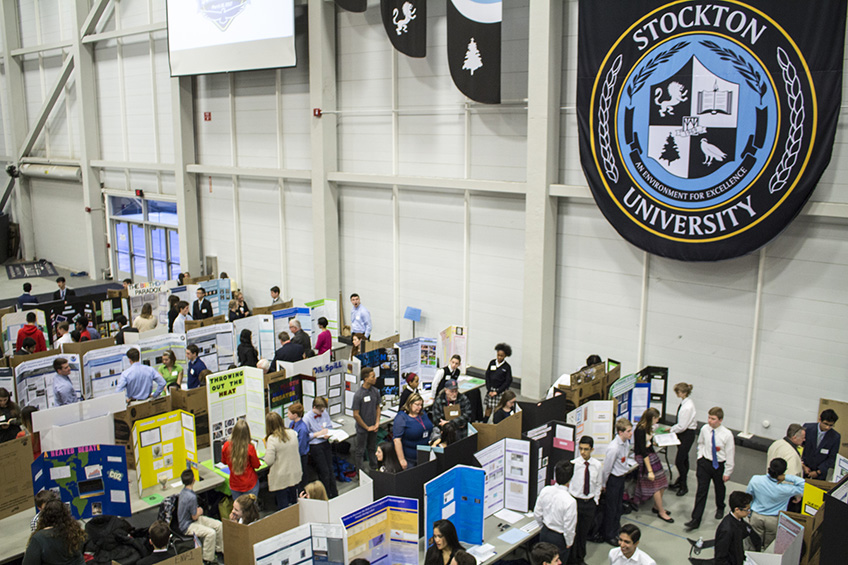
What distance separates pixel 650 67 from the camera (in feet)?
29.6

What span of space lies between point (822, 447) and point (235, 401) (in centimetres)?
634

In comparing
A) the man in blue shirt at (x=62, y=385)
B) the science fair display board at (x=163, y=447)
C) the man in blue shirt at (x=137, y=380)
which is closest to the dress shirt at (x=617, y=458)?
the science fair display board at (x=163, y=447)

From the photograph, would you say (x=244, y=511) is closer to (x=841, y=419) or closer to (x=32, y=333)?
(x=841, y=419)

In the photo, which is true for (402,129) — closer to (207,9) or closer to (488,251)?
(488,251)

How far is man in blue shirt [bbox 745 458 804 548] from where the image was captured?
21.5 feet

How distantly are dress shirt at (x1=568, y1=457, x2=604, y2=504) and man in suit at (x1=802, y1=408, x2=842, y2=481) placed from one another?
91.4 inches

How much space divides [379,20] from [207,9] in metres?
4.36

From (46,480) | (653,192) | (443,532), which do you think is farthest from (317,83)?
(443,532)

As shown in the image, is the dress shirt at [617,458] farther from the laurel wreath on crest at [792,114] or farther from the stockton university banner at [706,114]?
the laurel wreath on crest at [792,114]

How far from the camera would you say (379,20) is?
12.5 metres

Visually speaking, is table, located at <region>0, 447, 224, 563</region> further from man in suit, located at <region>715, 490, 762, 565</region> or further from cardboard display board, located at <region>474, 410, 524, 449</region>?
man in suit, located at <region>715, 490, 762, 565</region>

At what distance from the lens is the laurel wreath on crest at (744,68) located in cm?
822

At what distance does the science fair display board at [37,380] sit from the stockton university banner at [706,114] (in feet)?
24.9

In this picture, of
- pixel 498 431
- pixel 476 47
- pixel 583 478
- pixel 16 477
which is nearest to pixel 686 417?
pixel 583 478
